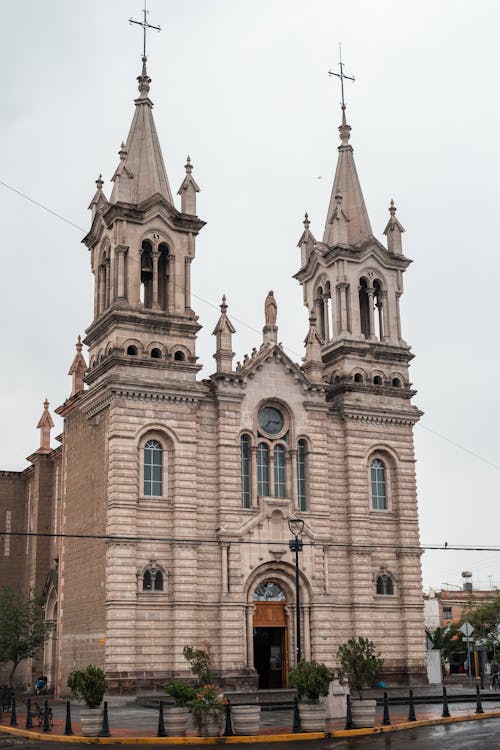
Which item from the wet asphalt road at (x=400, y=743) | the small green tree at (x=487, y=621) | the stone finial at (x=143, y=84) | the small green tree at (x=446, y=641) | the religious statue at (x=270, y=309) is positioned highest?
the stone finial at (x=143, y=84)

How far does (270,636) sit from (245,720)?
17.9 m

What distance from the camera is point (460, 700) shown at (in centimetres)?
3881

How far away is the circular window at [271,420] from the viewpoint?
45650 millimetres

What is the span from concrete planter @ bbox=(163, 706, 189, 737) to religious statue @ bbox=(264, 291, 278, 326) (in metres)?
23.8

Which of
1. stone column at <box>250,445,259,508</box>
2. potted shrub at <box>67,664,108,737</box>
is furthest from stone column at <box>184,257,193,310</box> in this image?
potted shrub at <box>67,664,108,737</box>

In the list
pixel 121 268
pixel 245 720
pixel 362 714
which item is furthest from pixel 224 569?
pixel 245 720

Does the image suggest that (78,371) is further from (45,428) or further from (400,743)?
(400,743)

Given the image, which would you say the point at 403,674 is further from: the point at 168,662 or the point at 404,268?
the point at 404,268

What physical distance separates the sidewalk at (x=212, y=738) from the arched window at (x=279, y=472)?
11941 millimetres

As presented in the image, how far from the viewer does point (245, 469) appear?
44719mm

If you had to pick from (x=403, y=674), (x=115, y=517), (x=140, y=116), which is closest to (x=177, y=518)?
(x=115, y=517)

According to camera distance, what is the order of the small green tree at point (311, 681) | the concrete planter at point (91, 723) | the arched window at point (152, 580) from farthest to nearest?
the arched window at point (152, 580) → the small green tree at point (311, 681) → the concrete planter at point (91, 723)

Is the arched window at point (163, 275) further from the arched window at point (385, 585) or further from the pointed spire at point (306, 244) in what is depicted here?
the arched window at point (385, 585)

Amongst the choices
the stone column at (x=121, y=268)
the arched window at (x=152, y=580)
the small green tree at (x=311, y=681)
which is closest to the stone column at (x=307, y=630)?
the arched window at (x=152, y=580)
